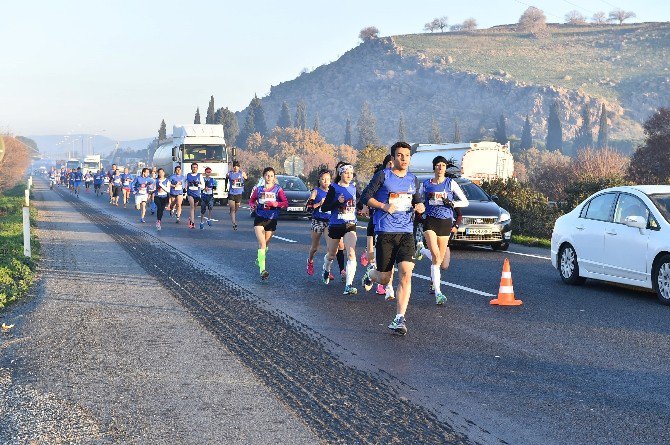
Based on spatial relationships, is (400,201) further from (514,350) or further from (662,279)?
(662,279)

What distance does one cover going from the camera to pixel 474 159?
40062 mm

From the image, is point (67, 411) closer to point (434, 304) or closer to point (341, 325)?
point (341, 325)

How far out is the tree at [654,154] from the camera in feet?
225

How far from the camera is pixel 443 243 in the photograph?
11.6m

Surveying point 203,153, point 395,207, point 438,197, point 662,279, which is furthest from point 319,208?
point 203,153

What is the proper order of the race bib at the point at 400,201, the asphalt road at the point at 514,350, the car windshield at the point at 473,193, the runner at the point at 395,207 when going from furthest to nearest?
the car windshield at the point at 473,193 < the race bib at the point at 400,201 < the runner at the point at 395,207 < the asphalt road at the point at 514,350

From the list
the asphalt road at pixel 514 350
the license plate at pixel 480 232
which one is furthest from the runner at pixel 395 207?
the license plate at pixel 480 232

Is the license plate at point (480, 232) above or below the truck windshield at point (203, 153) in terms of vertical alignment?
below

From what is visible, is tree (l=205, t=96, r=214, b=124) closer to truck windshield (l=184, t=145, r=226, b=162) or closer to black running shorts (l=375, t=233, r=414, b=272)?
truck windshield (l=184, t=145, r=226, b=162)

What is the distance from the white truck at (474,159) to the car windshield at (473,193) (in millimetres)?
18986

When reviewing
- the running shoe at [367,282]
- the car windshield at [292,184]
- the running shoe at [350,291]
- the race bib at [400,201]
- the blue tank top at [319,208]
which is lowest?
the running shoe at [350,291]

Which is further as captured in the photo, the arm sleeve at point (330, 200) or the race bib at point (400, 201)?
the arm sleeve at point (330, 200)

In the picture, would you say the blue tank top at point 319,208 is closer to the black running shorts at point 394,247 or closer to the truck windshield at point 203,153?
the black running shorts at point 394,247

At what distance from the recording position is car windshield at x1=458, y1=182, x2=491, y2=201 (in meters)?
19.6
